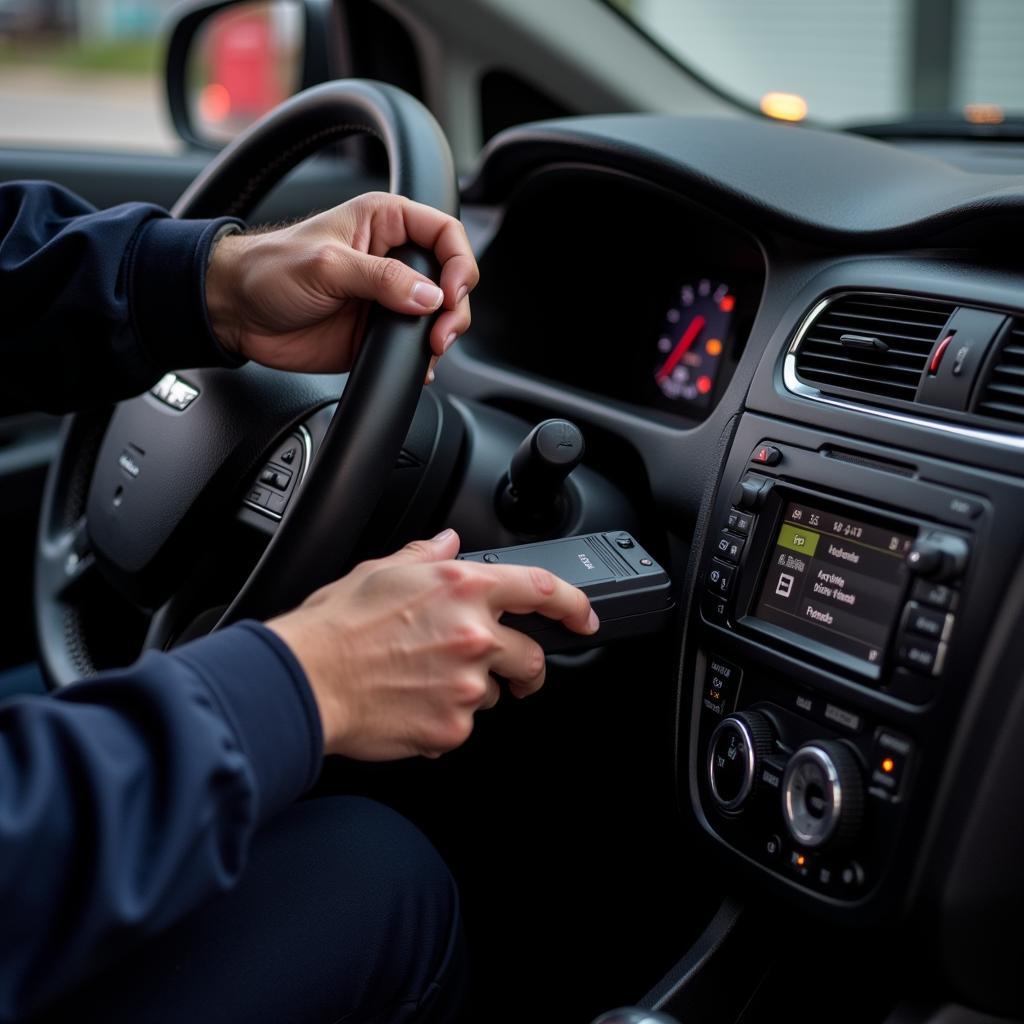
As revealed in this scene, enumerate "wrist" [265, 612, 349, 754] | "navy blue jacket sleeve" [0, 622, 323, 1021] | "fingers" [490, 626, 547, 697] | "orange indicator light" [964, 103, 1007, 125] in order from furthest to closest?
"orange indicator light" [964, 103, 1007, 125] < "fingers" [490, 626, 547, 697] < "wrist" [265, 612, 349, 754] < "navy blue jacket sleeve" [0, 622, 323, 1021]

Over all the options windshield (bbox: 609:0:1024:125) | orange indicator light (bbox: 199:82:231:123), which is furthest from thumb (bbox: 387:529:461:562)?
windshield (bbox: 609:0:1024:125)

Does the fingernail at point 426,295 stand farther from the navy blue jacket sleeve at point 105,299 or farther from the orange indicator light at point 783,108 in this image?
the orange indicator light at point 783,108

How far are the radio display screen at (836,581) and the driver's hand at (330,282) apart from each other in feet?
1.10

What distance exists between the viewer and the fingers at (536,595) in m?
0.84

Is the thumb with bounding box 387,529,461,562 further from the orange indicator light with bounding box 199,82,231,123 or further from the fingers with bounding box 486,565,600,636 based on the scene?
the orange indicator light with bounding box 199,82,231,123

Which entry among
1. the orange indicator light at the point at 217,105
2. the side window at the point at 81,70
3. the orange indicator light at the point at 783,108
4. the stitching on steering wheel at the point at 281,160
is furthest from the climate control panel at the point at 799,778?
the side window at the point at 81,70

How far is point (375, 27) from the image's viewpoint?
2002 millimetres

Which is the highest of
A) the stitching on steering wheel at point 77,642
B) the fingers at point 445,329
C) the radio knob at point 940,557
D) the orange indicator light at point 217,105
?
the fingers at point 445,329

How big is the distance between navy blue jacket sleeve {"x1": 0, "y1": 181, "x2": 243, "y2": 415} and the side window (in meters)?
3.82

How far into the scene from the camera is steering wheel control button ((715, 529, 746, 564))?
1032mm

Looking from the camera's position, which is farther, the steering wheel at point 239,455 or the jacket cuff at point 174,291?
the jacket cuff at point 174,291

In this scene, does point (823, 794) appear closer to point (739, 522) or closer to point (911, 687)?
point (911, 687)

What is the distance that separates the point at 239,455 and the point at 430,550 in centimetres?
29

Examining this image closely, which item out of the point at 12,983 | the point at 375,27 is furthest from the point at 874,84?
the point at 12,983
